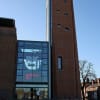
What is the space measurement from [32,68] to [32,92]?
11.5ft

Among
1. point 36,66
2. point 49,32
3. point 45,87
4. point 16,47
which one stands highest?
point 49,32

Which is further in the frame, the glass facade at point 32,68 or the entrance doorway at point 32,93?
the glass facade at point 32,68

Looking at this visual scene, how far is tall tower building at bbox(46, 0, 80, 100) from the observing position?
1574 inches

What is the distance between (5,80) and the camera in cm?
3684

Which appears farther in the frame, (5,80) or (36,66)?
(36,66)

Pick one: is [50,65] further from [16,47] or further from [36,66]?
[16,47]

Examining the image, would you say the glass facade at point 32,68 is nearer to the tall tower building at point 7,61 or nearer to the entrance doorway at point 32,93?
the entrance doorway at point 32,93

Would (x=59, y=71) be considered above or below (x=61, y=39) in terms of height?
below

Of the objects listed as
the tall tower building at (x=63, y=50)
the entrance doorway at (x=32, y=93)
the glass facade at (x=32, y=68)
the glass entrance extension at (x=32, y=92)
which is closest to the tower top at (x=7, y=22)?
the glass facade at (x=32, y=68)

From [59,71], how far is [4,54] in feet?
28.8

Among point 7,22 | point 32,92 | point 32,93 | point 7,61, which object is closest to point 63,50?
Result: point 32,92

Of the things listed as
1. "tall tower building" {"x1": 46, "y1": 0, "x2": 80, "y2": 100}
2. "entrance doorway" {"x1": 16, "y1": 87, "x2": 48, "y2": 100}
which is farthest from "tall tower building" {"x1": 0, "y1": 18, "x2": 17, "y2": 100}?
"tall tower building" {"x1": 46, "y1": 0, "x2": 80, "y2": 100}

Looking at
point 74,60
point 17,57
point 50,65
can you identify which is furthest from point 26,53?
point 74,60

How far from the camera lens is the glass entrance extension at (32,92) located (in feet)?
124
